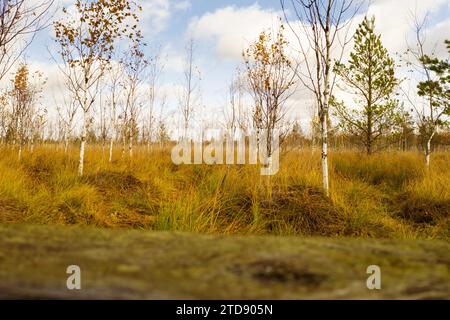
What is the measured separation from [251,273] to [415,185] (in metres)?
7.47

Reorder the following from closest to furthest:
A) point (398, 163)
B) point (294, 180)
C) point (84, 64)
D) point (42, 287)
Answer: point (42, 287) → point (294, 180) → point (84, 64) → point (398, 163)

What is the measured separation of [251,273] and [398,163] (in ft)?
34.7

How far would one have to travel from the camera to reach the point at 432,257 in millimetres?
705

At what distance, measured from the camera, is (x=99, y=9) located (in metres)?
8.40

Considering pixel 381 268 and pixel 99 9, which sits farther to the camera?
pixel 99 9

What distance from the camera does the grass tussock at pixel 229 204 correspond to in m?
4.38

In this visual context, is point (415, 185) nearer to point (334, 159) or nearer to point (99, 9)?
point (334, 159)

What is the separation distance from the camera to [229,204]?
4.96m

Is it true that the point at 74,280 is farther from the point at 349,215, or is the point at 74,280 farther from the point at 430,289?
the point at 349,215

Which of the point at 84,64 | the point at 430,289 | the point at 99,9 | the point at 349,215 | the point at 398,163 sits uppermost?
the point at 99,9

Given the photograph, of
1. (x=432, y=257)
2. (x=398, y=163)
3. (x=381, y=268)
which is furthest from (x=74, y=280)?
(x=398, y=163)

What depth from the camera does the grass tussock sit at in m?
4.38

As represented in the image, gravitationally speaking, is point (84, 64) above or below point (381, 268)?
above

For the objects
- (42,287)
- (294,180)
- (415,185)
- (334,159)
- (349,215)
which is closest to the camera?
(42,287)
